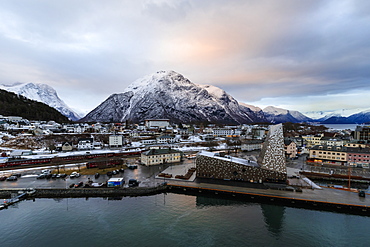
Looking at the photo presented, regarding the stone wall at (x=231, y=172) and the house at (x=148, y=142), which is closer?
the stone wall at (x=231, y=172)

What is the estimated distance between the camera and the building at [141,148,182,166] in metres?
38.2

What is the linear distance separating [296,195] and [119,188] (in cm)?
2404

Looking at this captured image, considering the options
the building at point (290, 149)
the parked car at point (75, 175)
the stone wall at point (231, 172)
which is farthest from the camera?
the building at point (290, 149)

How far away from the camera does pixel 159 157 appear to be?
3950 cm

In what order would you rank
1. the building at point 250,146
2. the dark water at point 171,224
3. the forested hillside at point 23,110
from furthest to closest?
1. the forested hillside at point 23,110
2. the building at point 250,146
3. the dark water at point 171,224

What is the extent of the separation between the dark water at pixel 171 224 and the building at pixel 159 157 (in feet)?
45.6

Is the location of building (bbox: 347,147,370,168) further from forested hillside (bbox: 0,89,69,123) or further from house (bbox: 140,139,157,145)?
forested hillside (bbox: 0,89,69,123)

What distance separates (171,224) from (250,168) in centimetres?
1515

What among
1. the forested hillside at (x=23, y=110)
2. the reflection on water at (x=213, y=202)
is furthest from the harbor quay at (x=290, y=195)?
the forested hillside at (x=23, y=110)

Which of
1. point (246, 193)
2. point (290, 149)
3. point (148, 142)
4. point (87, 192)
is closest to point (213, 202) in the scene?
point (246, 193)

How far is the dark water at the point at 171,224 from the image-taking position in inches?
675

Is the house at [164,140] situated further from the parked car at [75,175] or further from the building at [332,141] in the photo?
the building at [332,141]

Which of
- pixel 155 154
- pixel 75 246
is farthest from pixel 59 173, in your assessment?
pixel 75 246

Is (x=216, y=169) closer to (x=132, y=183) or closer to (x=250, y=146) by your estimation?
(x=132, y=183)
